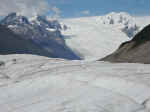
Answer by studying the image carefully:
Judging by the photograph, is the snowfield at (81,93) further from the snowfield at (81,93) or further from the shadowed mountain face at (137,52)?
the shadowed mountain face at (137,52)

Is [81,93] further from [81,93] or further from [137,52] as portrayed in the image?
[137,52]

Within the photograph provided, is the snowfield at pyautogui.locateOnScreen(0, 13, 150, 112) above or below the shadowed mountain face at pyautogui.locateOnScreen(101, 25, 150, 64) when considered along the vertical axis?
below

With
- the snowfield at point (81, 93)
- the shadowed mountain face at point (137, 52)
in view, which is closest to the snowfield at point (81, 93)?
the snowfield at point (81, 93)

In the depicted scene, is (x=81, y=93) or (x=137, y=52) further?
(x=137, y=52)

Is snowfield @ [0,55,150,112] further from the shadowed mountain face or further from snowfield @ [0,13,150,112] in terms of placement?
the shadowed mountain face

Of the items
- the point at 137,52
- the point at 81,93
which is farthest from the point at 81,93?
the point at 137,52

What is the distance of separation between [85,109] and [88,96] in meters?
1.29

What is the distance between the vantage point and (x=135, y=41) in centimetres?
4594

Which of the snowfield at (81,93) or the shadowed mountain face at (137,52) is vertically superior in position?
the shadowed mountain face at (137,52)

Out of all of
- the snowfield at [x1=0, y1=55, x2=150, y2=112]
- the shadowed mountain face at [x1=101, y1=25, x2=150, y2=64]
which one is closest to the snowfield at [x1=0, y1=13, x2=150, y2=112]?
the snowfield at [x1=0, y1=55, x2=150, y2=112]

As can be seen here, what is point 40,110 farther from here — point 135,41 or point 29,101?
point 135,41

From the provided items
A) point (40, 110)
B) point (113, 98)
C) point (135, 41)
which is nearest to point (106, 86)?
point (113, 98)

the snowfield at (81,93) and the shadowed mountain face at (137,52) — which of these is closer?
the snowfield at (81,93)

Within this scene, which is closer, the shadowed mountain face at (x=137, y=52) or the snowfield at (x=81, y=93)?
the snowfield at (x=81, y=93)
